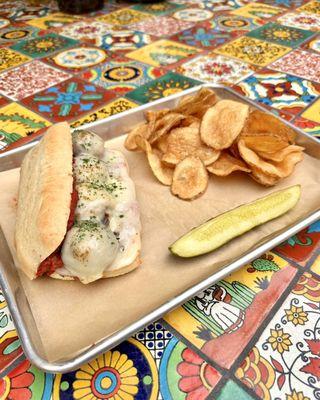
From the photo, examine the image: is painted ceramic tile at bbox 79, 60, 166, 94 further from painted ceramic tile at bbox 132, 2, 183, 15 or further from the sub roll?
painted ceramic tile at bbox 132, 2, 183, 15

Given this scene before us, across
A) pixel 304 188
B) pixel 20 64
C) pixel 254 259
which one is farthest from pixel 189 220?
pixel 20 64

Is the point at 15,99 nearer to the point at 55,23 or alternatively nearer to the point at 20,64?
the point at 20,64

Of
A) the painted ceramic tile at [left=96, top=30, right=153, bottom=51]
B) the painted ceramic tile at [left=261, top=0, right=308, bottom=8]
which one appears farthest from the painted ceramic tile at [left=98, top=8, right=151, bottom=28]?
the painted ceramic tile at [left=261, top=0, right=308, bottom=8]

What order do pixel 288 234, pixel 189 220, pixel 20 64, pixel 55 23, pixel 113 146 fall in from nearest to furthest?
1. pixel 288 234
2. pixel 189 220
3. pixel 113 146
4. pixel 20 64
5. pixel 55 23

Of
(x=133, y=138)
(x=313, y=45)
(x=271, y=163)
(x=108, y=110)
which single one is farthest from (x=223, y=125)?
(x=313, y=45)

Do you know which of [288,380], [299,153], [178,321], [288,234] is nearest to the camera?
A: [288,380]

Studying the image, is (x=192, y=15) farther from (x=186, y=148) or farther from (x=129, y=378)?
(x=129, y=378)

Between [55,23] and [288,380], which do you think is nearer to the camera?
[288,380]
